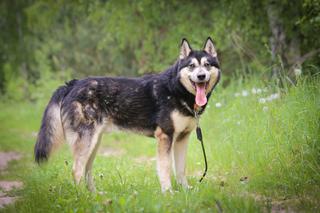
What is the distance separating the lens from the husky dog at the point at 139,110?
5.97 metres

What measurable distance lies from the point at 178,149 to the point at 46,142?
66.9 inches

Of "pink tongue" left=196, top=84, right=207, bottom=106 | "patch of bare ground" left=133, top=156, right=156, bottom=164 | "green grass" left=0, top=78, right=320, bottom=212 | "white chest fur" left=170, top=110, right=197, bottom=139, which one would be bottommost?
"patch of bare ground" left=133, top=156, right=156, bottom=164

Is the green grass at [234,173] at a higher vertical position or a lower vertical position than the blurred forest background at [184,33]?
lower

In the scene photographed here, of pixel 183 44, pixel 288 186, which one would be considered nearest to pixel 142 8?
pixel 183 44

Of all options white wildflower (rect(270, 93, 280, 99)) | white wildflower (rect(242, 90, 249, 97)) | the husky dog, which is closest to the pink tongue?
the husky dog

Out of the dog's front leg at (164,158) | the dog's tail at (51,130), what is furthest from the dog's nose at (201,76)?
the dog's tail at (51,130)

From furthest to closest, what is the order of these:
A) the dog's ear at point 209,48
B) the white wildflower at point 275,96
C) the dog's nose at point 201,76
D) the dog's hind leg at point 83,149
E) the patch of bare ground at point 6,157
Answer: the patch of bare ground at point 6,157 < the white wildflower at point 275,96 < the dog's ear at point 209,48 < the dog's hind leg at point 83,149 < the dog's nose at point 201,76

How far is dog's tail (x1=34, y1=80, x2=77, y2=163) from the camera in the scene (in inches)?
234

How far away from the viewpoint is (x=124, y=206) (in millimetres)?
4801

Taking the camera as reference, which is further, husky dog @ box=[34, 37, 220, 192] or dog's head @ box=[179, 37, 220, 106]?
husky dog @ box=[34, 37, 220, 192]

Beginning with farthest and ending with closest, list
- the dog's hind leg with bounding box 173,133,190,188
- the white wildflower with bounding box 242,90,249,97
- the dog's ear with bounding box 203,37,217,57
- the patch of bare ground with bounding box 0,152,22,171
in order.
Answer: the patch of bare ground with bounding box 0,152,22,171 → the white wildflower with bounding box 242,90,249,97 → the dog's hind leg with bounding box 173,133,190,188 → the dog's ear with bounding box 203,37,217,57

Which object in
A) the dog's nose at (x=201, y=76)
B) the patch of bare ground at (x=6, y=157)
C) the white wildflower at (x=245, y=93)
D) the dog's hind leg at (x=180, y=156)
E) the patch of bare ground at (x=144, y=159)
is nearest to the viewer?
the dog's nose at (x=201, y=76)

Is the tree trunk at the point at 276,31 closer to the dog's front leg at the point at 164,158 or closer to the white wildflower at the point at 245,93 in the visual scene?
the white wildflower at the point at 245,93

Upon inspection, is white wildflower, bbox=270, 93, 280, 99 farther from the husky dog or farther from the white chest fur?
the white chest fur
